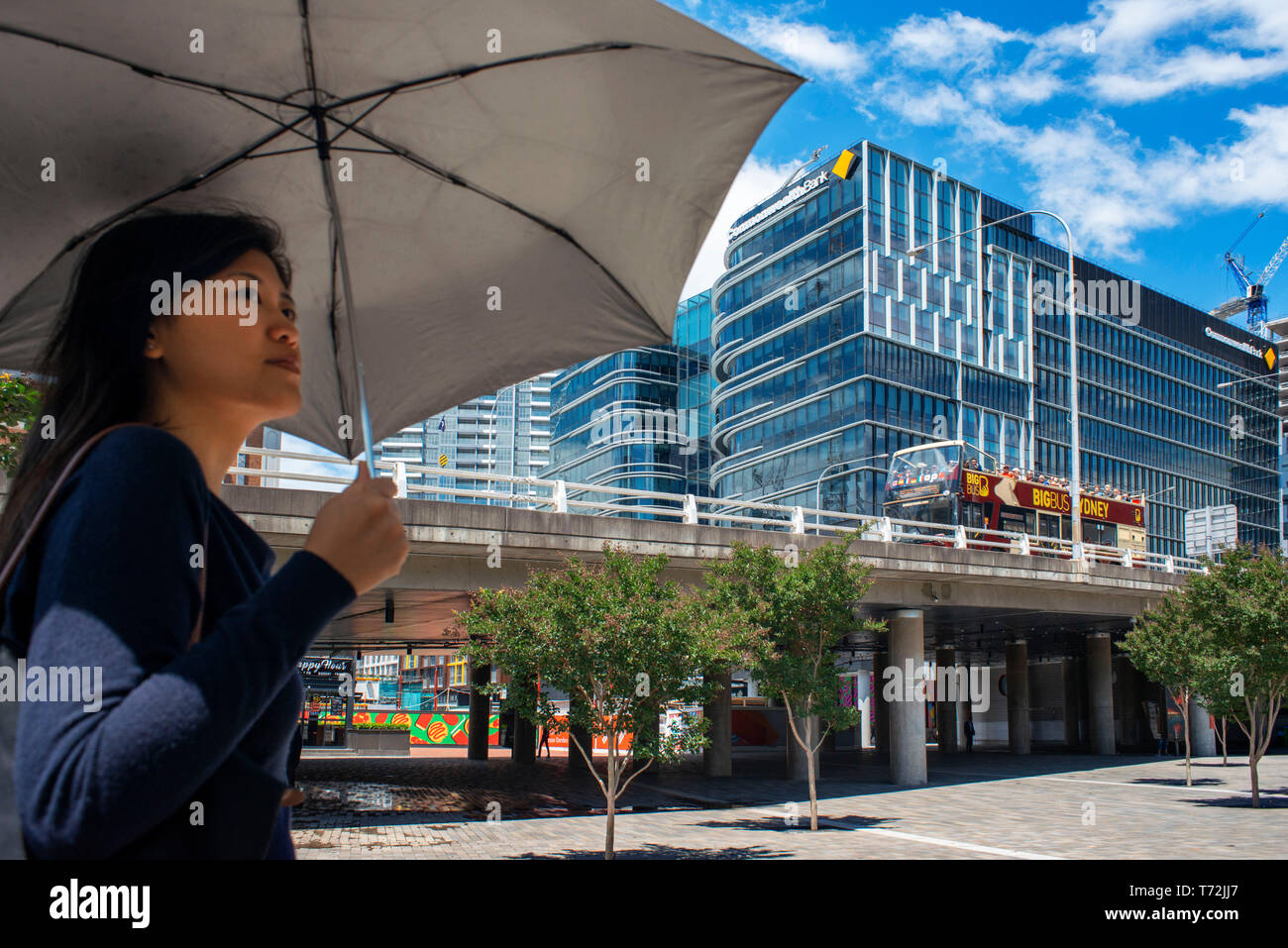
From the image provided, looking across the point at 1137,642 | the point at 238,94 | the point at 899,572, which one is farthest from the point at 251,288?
the point at 1137,642

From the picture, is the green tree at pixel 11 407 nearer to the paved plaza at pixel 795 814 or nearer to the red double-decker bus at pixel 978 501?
the paved plaza at pixel 795 814

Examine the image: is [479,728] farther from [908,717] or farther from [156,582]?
[156,582]

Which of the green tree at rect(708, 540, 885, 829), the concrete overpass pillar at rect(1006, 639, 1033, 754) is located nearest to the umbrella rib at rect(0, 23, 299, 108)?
the green tree at rect(708, 540, 885, 829)

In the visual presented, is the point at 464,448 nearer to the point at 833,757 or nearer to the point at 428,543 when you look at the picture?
the point at 833,757

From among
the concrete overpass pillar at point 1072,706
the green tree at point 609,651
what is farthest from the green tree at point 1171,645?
the concrete overpass pillar at point 1072,706

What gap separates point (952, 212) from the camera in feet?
283

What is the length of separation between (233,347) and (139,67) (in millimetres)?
924

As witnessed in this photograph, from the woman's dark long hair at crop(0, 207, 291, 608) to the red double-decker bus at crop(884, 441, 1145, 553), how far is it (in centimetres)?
3257

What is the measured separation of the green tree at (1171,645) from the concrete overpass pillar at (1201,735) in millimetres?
14278

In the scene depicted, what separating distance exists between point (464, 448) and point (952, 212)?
9835cm

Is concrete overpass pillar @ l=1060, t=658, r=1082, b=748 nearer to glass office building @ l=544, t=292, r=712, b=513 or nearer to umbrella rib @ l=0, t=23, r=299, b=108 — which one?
glass office building @ l=544, t=292, r=712, b=513

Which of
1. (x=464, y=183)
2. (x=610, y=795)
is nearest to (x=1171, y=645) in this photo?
(x=610, y=795)

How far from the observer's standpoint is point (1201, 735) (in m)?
44.5
